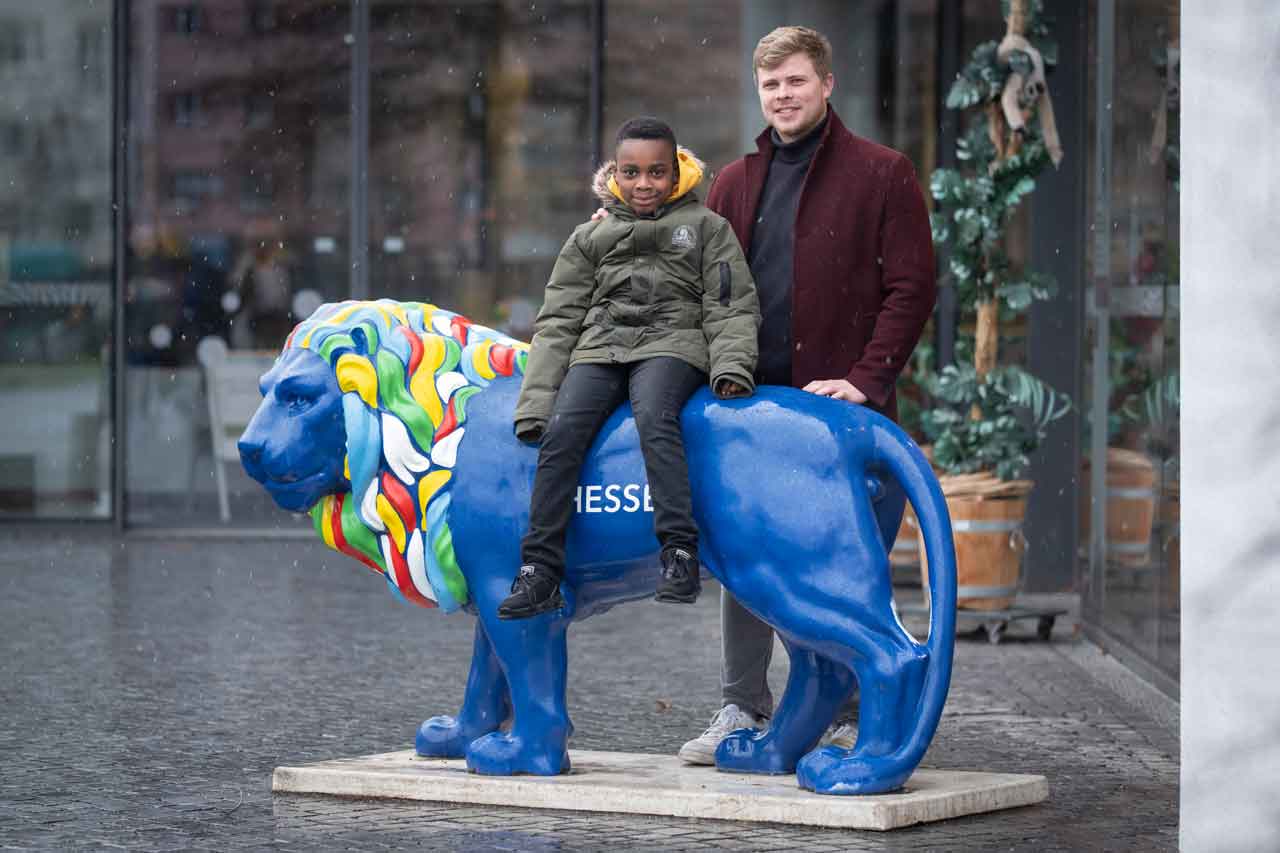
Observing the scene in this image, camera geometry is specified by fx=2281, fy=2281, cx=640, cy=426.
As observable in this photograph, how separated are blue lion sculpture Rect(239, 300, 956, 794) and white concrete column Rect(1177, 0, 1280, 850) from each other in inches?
40.5

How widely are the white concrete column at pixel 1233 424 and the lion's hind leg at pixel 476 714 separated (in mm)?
2186

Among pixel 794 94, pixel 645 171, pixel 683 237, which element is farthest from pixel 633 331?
pixel 794 94

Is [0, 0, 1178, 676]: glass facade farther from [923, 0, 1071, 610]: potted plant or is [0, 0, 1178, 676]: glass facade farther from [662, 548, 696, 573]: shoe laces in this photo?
[662, 548, 696, 573]: shoe laces

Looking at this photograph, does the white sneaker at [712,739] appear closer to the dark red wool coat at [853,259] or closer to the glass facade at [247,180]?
the dark red wool coat at [853,259]

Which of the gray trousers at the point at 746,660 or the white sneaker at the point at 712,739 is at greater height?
the gray trousers at the point at 746,660

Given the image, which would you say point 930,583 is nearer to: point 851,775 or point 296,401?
point 851,775

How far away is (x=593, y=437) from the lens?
18.7ft

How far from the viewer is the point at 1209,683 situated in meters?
4.62

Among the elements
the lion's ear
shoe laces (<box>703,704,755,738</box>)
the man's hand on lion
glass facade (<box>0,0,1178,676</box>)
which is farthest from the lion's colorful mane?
glass facade (<box>0,0,1178,676</box>)

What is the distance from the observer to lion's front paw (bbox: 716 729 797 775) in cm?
607

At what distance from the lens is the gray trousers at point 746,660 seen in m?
6.50

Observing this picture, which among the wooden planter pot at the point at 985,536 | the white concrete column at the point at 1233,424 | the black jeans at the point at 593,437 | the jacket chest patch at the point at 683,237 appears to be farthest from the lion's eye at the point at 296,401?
the wooden planter pot at the point at 985,536

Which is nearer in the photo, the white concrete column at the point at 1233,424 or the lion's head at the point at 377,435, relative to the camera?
the white concrete column at the point at 1233,424

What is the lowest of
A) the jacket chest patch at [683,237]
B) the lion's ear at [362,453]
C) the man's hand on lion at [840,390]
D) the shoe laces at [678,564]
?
the shoe laces at [678,564]
